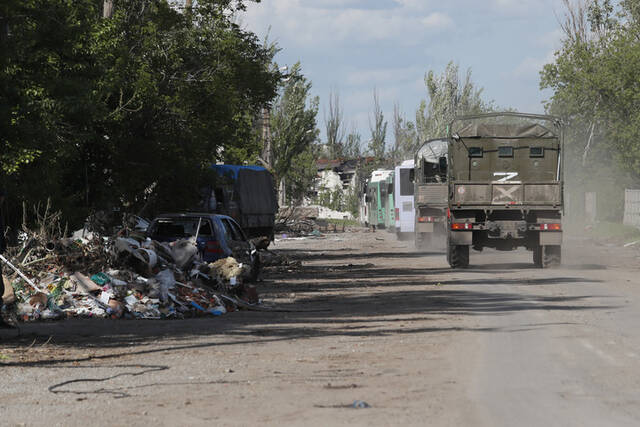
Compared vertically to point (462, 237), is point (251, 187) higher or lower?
higher

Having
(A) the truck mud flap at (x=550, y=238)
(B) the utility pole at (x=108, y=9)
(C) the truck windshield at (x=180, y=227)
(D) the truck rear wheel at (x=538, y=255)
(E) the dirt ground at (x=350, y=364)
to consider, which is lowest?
(E) the dirt ground at (x=350, y=364)

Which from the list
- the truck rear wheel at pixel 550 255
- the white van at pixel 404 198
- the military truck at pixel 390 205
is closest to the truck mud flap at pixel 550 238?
the truck rear wheel at pixel 550 255

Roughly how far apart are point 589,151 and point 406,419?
6535 cm

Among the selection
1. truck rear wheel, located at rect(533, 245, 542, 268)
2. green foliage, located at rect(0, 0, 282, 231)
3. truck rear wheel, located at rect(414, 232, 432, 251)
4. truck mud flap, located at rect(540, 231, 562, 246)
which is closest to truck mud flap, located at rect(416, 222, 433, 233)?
truck rear wheel, located at rect(414, 232, 432, 251)

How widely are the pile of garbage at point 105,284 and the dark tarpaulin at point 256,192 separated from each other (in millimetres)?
15604

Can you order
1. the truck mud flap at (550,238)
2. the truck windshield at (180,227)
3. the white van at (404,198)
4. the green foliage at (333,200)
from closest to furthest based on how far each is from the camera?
the truck windshield at (180,227) → the truck mud flap at (550,238) → the white van at (404,198) → the green foliage at (333,200)

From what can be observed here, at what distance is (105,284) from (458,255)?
13139 millimetres

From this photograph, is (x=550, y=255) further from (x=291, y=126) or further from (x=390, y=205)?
(x=291, y=126)

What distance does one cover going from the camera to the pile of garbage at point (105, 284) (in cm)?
1542

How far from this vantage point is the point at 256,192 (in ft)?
116

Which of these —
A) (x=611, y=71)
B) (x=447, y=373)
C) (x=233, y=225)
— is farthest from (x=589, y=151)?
(x=447, y=373)

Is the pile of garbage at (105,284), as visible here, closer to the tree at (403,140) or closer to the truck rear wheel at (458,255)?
the truck rear wheel at (458,255)

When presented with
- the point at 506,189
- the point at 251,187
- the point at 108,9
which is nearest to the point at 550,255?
the point at 506,189

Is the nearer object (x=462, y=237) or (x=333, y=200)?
(x=462, y=237)
